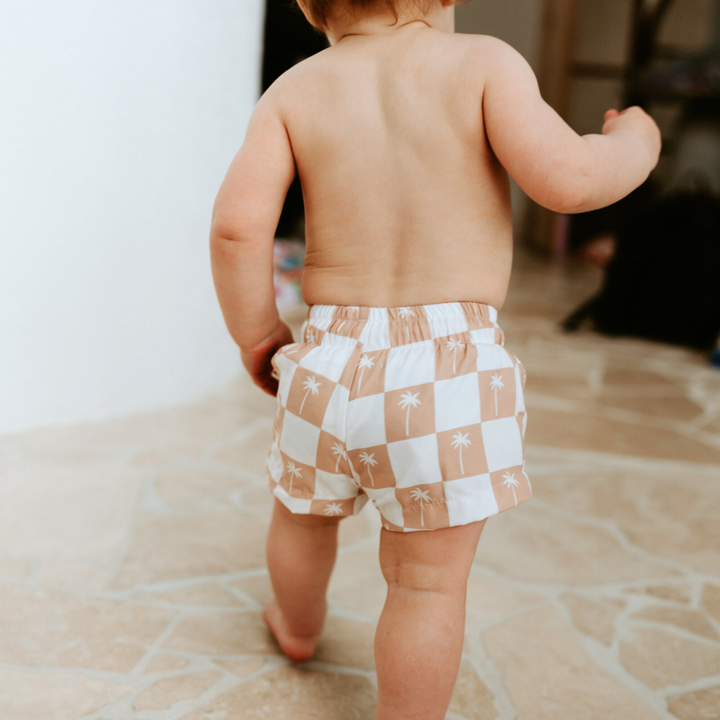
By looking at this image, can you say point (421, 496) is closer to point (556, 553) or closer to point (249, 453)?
point (556, 553)

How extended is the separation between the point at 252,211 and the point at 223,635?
20.4 inches

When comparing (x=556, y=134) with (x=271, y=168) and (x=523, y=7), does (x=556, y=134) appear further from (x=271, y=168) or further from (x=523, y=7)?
(x=523, y=7)

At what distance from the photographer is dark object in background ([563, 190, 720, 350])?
240 cm

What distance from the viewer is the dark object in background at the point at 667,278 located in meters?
2.40

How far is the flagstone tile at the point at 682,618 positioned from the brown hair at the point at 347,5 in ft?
2.60

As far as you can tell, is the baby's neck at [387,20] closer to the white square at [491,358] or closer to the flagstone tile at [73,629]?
the white square at [491,358]

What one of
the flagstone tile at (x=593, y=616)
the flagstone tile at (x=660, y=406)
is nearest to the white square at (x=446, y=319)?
the flagstone tile at (x=593, y=616)

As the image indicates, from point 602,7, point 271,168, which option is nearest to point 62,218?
point 271,168

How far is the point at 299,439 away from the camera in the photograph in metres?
0.68

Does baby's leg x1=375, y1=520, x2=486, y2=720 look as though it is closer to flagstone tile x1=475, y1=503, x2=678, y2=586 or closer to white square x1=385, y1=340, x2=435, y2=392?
white square x1=385, y1=340, x2=435, y2=392

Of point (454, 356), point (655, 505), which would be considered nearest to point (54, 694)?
point (454, 356)

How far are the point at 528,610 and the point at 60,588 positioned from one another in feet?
2.01

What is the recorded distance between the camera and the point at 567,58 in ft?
14.7

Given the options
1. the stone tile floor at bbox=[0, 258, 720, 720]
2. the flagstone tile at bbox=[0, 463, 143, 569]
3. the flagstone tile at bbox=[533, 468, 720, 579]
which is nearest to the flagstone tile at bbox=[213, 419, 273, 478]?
the stone tile floor at bbox=[0, 258, 720, 720]
